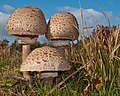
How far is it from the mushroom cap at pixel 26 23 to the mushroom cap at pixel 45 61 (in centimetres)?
46

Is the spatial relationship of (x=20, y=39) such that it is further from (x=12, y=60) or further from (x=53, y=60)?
(x=12, y=60)

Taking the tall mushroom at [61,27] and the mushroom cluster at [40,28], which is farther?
the tall mushroom at [61,27]

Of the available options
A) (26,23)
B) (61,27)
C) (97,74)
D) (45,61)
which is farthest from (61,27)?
(97,74)

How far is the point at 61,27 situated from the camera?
14.5 ft

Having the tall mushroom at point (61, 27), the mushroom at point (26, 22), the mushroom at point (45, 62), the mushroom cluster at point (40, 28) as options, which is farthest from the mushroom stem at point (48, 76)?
the tall mushroom at point (61, 27)

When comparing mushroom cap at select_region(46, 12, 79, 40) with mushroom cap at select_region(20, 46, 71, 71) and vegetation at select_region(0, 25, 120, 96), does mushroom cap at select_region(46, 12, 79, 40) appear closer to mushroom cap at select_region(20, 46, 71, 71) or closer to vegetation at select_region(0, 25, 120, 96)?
vegetation at select_region(0, 25, 120, 96)

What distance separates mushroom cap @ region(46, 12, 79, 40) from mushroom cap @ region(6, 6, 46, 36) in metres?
0.11

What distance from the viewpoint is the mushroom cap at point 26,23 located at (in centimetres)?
436

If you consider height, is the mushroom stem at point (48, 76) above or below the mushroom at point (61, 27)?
below

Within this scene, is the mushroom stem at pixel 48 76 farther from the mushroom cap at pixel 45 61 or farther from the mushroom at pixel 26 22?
the mushroom at pixel 26 22

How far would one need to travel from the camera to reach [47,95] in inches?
133

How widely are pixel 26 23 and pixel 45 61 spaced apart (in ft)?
2.37

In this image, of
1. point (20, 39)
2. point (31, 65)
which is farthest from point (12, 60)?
point (31, 65)

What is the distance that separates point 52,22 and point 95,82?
4.21 ft
